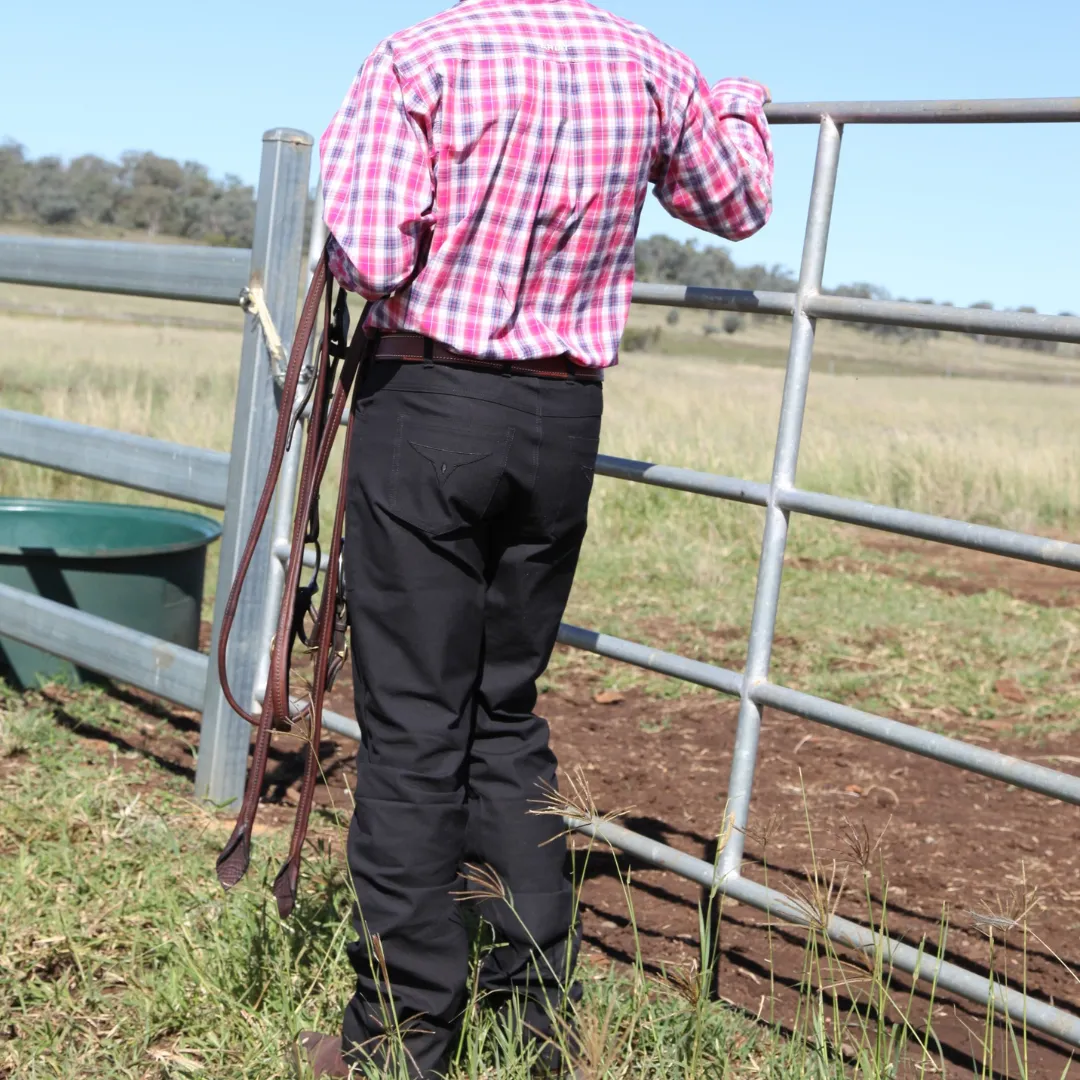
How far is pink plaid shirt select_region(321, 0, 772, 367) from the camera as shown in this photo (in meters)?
2.02

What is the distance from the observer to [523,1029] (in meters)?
2.26

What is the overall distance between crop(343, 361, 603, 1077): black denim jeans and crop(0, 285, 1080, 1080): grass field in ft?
0.57

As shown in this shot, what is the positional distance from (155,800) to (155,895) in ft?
2.27

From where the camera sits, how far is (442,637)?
85.0 inches

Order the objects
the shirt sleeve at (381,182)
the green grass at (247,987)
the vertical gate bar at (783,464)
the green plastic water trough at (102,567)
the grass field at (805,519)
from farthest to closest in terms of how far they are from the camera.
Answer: the grass field at (805,519), the green plastic water trough at (102,567), the vertical gate bar at (783,464), the green grass at (247,987), the shirt sleeve at (381,182)

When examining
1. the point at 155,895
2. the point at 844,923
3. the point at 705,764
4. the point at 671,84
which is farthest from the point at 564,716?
the point at 671,84

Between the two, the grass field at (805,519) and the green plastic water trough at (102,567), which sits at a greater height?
the green plastic water trough at (102,567)

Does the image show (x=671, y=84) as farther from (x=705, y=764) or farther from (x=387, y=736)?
(x=705, y=764)

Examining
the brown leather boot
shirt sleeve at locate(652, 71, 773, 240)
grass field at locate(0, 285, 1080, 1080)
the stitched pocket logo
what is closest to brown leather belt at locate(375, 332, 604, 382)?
the stitched pocket logo

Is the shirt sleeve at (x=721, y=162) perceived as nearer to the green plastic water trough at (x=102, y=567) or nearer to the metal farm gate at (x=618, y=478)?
the metal farm gate at (x=618, y=478)

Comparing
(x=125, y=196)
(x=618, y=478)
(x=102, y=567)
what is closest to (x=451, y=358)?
(x=618, y=478)

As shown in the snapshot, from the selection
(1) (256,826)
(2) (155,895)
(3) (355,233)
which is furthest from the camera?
(1) (256,826)

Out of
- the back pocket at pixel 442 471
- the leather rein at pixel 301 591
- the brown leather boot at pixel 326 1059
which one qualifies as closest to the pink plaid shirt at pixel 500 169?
the back pocket at pixel 442 471

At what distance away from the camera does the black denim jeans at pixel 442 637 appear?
2098 millimetres
